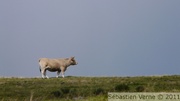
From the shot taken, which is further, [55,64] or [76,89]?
[55,64]

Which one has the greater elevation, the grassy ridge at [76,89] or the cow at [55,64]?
the cow at [55,64]

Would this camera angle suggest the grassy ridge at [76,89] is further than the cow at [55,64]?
No

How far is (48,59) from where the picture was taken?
38688 mm

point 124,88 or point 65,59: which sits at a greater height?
point 65,59

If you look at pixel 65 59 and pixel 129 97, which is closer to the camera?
pixel 129 97

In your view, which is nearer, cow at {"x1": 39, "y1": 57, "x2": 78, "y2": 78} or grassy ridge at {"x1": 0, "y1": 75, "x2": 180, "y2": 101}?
grassy ridge at {"x1": 0, "y1": 75, "x2": 180, "y2": 101}

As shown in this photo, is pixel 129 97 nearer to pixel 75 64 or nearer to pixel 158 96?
pixel 158 96

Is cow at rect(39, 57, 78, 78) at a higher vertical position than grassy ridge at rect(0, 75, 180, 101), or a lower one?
higher

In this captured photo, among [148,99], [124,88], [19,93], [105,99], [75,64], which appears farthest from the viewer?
[75,64]

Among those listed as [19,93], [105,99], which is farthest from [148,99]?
[19,93]

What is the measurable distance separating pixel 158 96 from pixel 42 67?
30.5 meters

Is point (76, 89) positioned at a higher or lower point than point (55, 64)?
lower

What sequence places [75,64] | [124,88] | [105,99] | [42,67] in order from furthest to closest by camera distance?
1. [75,64]
2. [42,67]
3. [124,88]
4. [105,99]

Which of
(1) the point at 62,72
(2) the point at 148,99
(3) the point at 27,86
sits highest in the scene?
(1) the point at 62,72
